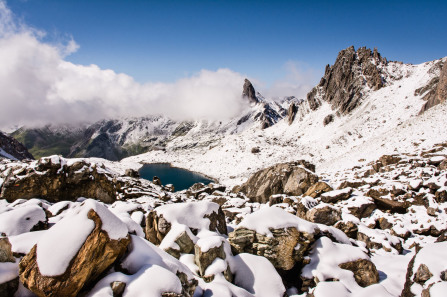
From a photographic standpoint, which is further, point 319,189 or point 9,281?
point 319,189

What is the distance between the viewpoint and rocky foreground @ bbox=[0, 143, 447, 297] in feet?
23.5

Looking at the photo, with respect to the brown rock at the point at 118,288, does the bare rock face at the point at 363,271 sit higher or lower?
lower

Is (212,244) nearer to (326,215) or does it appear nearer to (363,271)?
(363,271)

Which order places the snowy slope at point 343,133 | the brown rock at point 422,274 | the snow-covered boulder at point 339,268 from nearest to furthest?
the brown rock at point 422,274 < the snow-covered boulder at point 339,268 < the snowy slope at point 343,133

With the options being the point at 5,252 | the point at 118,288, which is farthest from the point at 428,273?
the point at 5,252

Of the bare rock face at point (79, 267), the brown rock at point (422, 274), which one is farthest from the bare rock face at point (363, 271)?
the bare rock face at point (79, 267)

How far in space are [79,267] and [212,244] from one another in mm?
5778

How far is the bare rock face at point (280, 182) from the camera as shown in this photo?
36.1 m

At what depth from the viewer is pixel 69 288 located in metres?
6.76

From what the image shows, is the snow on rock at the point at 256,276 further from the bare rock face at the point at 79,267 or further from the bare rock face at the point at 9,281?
the bare rock face at the point at 9,281

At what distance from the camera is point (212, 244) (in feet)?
35.8

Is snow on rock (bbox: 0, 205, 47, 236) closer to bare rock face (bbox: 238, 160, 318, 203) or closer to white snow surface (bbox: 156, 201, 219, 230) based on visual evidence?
white snow surface (bbox: 156, 201, 219, 230)

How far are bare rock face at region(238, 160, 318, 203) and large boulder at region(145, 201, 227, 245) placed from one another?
25030mm

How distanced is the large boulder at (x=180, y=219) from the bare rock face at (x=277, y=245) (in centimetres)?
222
